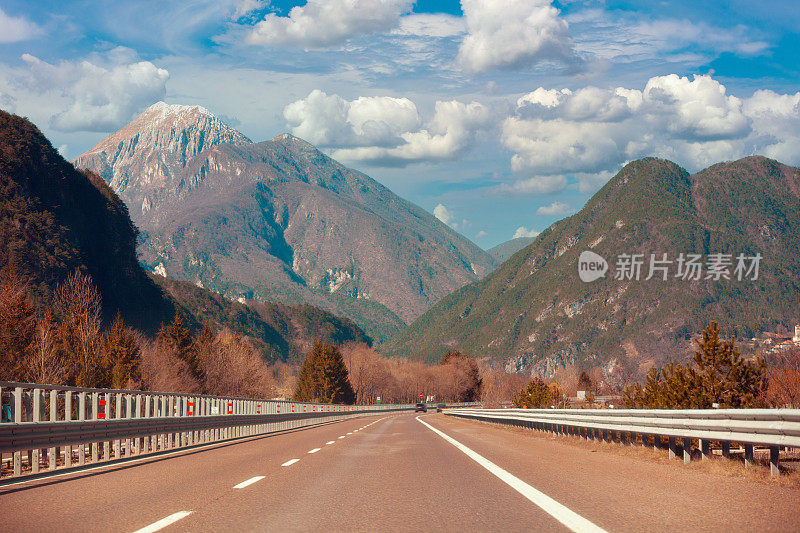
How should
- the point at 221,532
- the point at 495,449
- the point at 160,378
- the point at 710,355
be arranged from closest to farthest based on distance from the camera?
the point at 221,532
the point at 495,449
the point at 710,355
the point at 160,378

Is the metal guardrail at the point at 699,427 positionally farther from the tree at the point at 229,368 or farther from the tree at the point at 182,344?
the tree at the point at 229,368

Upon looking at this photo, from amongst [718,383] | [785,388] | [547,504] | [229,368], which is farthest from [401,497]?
[229,368]

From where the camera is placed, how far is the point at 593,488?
11023 mm

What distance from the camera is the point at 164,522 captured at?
827 centimetres

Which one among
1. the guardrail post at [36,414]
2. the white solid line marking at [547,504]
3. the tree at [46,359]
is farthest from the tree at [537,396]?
the guardrail post at [36,414]

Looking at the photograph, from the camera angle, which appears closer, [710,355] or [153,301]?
[710,355]

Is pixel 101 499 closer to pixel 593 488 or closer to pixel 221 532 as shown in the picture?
pixel 221 532

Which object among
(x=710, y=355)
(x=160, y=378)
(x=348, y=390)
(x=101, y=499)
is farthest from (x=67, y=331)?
(x=348, y=390)

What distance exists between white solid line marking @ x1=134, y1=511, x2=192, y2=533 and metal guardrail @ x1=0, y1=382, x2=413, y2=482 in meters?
3.92

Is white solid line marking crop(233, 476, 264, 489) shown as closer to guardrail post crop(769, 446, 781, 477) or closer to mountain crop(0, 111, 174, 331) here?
guardrail post crop(769, 446, 781, 477)

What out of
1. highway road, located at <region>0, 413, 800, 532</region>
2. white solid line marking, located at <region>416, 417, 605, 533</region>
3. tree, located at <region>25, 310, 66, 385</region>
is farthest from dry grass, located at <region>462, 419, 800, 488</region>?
tree, located at <region>25, 310, 66, 385</region>

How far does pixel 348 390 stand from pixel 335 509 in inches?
5563

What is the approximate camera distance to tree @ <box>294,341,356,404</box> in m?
144

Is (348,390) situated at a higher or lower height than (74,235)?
lower
